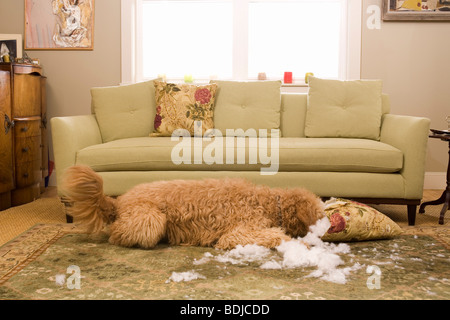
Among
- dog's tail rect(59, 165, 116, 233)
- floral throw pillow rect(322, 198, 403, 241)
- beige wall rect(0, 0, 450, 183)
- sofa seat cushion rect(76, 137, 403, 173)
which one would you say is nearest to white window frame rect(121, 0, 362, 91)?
beige wall rect(0, 0, 450, 183)

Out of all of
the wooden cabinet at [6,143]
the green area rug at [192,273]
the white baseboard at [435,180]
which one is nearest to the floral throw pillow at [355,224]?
the green area rug at [192,273]

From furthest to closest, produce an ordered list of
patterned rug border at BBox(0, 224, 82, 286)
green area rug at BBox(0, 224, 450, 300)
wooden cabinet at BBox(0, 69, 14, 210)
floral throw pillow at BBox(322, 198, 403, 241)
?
wooden cabinet at BBox(0, 69, 14, 210)
floral throw pillow at BBox(322, 198, 403, 241)
patterned rug border at BBox(0, 224, 82, 286)
green area rug at BBox(0, 224, 450, 300)

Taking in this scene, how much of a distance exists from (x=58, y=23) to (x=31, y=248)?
8.92 feet

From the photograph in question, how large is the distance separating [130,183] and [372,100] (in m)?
1.90

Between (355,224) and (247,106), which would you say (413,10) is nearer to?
(247,106)

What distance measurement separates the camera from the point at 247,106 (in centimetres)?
354

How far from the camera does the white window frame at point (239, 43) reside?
4262 millimetres

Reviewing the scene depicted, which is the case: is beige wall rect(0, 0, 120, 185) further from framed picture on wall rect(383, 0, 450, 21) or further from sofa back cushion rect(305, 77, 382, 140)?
framed picture on wall rect(383, 0, 450, 21)

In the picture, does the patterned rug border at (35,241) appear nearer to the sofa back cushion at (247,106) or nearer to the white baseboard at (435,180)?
the sofa back cushion at (247,106)

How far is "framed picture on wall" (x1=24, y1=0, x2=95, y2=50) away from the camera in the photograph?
4.30 m

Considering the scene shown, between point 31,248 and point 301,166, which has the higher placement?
point 301,166

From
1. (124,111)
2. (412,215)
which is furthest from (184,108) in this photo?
(412,215)

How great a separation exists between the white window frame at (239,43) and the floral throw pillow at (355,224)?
2.11 meters

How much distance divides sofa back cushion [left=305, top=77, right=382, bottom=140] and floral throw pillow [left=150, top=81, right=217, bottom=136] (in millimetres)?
773
